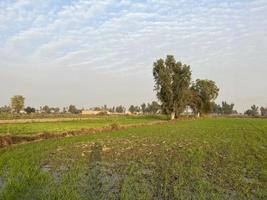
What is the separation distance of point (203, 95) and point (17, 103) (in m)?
73.8

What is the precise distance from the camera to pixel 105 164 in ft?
54.6

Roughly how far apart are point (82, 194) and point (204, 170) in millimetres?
6416

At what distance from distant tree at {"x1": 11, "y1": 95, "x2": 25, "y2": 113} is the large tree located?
269 ft

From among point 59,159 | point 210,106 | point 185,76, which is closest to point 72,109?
point 210,106

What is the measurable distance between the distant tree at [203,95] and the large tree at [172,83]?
2944 centimetres

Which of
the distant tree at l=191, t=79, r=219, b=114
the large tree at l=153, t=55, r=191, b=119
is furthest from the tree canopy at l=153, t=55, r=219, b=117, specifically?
the distant tree at l=191, t=79, r=219, b=114

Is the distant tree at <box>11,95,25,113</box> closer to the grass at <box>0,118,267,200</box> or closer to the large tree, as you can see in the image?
the large tree

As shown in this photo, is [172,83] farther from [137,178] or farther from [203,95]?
[137,178]

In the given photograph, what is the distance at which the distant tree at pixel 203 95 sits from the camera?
114m

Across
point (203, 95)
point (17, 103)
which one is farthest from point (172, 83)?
point (17, 103)

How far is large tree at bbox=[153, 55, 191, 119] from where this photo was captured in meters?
80.2

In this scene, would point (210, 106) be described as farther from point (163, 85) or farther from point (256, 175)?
point (256, 175)

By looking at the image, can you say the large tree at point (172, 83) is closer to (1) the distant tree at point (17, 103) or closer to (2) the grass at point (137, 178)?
(2) the grass at point (137, 178)

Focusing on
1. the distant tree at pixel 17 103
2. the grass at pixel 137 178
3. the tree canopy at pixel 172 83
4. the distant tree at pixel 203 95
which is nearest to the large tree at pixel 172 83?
the tree canopy at pixel 172 83
